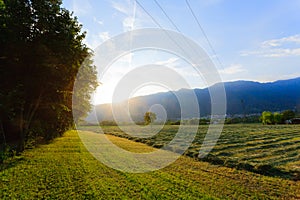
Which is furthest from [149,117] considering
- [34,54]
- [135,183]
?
[135,183]

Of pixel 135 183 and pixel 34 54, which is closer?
pixel 135 183

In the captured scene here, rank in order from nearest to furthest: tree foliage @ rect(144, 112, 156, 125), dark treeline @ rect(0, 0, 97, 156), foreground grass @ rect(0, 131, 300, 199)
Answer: foreground grass @ rect(0, 131, 300, 199) < dark treeline @ rect(0, 0, 97, 156) < tree foliage @ rect(144, 112, 156, 125)

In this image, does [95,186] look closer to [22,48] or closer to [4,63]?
[22,48]

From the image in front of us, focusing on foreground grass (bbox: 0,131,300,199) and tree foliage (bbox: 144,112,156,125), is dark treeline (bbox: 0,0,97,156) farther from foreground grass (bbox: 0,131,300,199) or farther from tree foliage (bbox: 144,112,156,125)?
tree foliage (bbox: 144,112,156,125)

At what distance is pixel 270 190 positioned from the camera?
29.2 ft

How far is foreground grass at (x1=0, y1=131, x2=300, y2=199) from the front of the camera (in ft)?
26.6

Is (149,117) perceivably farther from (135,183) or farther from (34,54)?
(135,183)

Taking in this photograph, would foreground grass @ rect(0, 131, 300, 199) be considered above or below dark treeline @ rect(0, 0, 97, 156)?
below

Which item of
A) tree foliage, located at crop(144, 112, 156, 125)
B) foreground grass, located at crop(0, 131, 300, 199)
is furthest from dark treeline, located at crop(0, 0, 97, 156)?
tree foliage, located at crop(144, 112, 156, 125)

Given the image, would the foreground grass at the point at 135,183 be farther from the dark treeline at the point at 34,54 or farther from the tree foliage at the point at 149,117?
the tree foliage at the point at 149,117

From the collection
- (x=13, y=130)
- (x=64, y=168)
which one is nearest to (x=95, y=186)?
(x=64, y=168)

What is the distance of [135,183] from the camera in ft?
31.2

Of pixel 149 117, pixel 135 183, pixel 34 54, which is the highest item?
pixel 34 54

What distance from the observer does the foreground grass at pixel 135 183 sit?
320 inches
